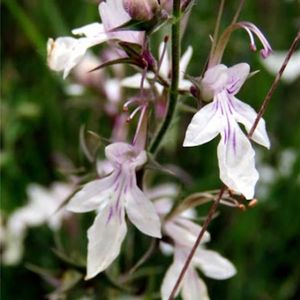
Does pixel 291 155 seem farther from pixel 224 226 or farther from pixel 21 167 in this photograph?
pixel 21 167

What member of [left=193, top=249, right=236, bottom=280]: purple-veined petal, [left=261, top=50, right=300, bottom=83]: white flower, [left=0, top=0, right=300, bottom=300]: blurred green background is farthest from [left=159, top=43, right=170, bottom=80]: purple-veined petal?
[left=261, top=50, right=300, bottom=83]: white flower

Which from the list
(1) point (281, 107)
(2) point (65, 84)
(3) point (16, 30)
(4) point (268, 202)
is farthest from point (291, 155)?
(3) point (16, 30)

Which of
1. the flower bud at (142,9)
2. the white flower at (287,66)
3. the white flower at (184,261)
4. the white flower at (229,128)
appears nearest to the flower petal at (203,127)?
the white flower at (229,128)

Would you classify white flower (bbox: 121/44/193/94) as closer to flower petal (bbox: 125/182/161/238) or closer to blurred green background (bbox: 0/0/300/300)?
flower petal (bbox: 125/182/161/238)

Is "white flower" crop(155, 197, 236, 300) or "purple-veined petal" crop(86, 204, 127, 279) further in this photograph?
"white flower" crop(155, 197, 236, 300)

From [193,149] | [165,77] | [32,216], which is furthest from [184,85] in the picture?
[193,149]

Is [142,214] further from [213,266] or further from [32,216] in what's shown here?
[32,216]

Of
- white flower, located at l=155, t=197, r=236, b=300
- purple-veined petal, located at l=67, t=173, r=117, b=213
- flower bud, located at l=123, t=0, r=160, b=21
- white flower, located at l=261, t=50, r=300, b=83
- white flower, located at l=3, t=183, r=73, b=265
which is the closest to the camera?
flower bud, located at l=123, t=0, r=160, b=21
